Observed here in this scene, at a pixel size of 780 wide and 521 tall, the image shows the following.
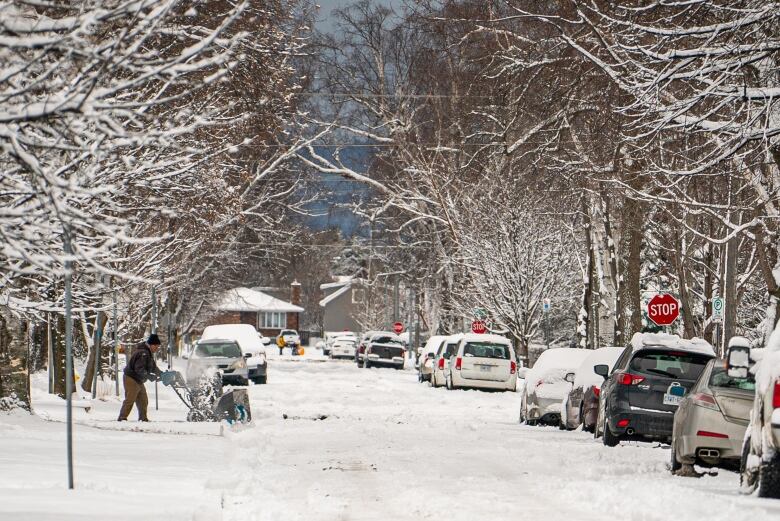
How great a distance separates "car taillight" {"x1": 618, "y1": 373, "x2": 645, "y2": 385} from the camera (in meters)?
19.8

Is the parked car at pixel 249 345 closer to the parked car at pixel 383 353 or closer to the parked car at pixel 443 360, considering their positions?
the parked car at pixel 443 360

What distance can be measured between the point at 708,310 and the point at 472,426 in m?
20.8

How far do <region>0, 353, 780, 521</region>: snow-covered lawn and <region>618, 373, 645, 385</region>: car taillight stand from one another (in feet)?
3.15

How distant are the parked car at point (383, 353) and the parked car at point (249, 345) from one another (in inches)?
707

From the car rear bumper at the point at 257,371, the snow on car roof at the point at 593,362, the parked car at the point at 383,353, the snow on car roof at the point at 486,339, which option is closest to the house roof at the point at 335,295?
the parked car at the point at 383,353

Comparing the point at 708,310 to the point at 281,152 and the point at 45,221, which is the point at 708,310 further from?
the point at 45,221

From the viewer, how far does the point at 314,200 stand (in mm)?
51156

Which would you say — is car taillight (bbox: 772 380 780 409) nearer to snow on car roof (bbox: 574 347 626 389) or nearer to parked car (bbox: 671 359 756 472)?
parked car (bbox: 671 359 756 472)

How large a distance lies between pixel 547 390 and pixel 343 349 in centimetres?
6693

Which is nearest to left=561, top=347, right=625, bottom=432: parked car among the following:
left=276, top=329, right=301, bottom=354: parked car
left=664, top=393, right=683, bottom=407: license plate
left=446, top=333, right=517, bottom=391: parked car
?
left=664, top=393, right=683, bottom=407: license plate

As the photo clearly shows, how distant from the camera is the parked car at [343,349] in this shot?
307 feet

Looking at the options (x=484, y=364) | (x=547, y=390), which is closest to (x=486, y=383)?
(x=484, y=364)

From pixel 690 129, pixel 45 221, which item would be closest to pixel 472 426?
pixel 690 129

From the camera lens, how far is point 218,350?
42156 millimetres
